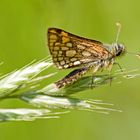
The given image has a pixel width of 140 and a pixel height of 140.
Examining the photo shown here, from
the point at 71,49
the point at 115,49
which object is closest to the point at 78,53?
the point at 71,49

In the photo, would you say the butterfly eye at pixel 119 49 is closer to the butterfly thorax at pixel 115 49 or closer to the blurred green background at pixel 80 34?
the butterfly thorax at pixel 115 49

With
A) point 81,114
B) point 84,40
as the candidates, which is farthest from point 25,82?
point 81,114

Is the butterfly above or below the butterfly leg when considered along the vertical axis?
above

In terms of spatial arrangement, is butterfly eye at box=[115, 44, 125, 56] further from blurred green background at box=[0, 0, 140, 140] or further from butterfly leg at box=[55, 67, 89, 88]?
blurred green background at box=[0, 0, 140, 140]

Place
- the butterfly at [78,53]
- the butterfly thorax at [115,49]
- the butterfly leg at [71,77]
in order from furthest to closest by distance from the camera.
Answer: the butterfly thorax at [115,49] → the butterfly at [78,53] → the butterfly leg at [71,77]

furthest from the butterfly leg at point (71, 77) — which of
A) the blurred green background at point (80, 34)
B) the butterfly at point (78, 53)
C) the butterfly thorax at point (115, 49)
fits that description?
the blurred green background at point (80, 34)

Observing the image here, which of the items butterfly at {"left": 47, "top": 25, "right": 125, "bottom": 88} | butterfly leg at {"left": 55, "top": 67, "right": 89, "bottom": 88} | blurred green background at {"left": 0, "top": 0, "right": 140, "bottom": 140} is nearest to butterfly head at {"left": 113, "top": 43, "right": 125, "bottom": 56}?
butterfly at {"left": 47, "top": 25, "right": 125, "bottom": 88}

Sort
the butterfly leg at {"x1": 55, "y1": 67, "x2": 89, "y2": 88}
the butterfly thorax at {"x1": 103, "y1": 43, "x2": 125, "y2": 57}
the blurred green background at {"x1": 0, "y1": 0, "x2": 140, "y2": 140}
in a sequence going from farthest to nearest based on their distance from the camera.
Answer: the blurred green background at {"x1": 0, "y1": 0, "x2": 140, "y2": 140}, the butterfly thorax at {"x1": 103, "y1": 43, "x2": 125, "y2": 57}, the butterfly leg at {"x1": 55, "y1": 67, "x2": 89, "y2": 88}
